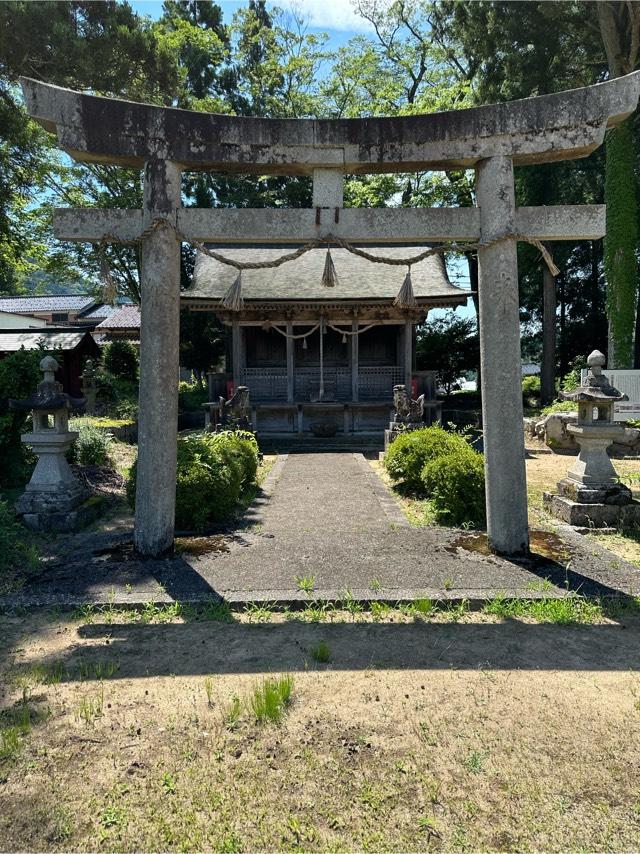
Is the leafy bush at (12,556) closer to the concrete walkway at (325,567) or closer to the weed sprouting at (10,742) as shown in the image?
the concrete walkway at (325,567)

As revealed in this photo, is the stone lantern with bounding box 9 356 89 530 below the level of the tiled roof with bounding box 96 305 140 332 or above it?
below

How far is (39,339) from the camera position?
16.8 meters

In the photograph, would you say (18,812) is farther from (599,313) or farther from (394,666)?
(599,313)

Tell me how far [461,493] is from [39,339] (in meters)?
15.3

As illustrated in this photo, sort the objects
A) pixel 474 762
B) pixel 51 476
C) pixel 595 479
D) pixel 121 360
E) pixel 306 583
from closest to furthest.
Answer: pixel 474 762
pixel 306 583
pixel 595 479
pixel 51 476
pixel 121 360

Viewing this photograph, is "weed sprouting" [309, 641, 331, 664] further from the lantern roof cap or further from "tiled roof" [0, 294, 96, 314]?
"tiled roof" [0, 294, 96, 314]

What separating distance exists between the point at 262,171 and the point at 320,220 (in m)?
0.91

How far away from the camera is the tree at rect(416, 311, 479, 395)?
24625mm

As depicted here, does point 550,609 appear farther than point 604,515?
No

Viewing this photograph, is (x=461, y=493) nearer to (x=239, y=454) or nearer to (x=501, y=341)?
(x=501, y=341)

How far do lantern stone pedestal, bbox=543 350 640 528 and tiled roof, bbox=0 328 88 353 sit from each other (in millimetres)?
14724

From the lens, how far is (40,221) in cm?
2019

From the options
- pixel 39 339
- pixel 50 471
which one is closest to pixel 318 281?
pixel 39 339

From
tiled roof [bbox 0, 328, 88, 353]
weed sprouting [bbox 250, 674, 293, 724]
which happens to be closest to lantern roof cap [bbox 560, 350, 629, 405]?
weed sprouting [bbox 250, 674, 293, 724]
